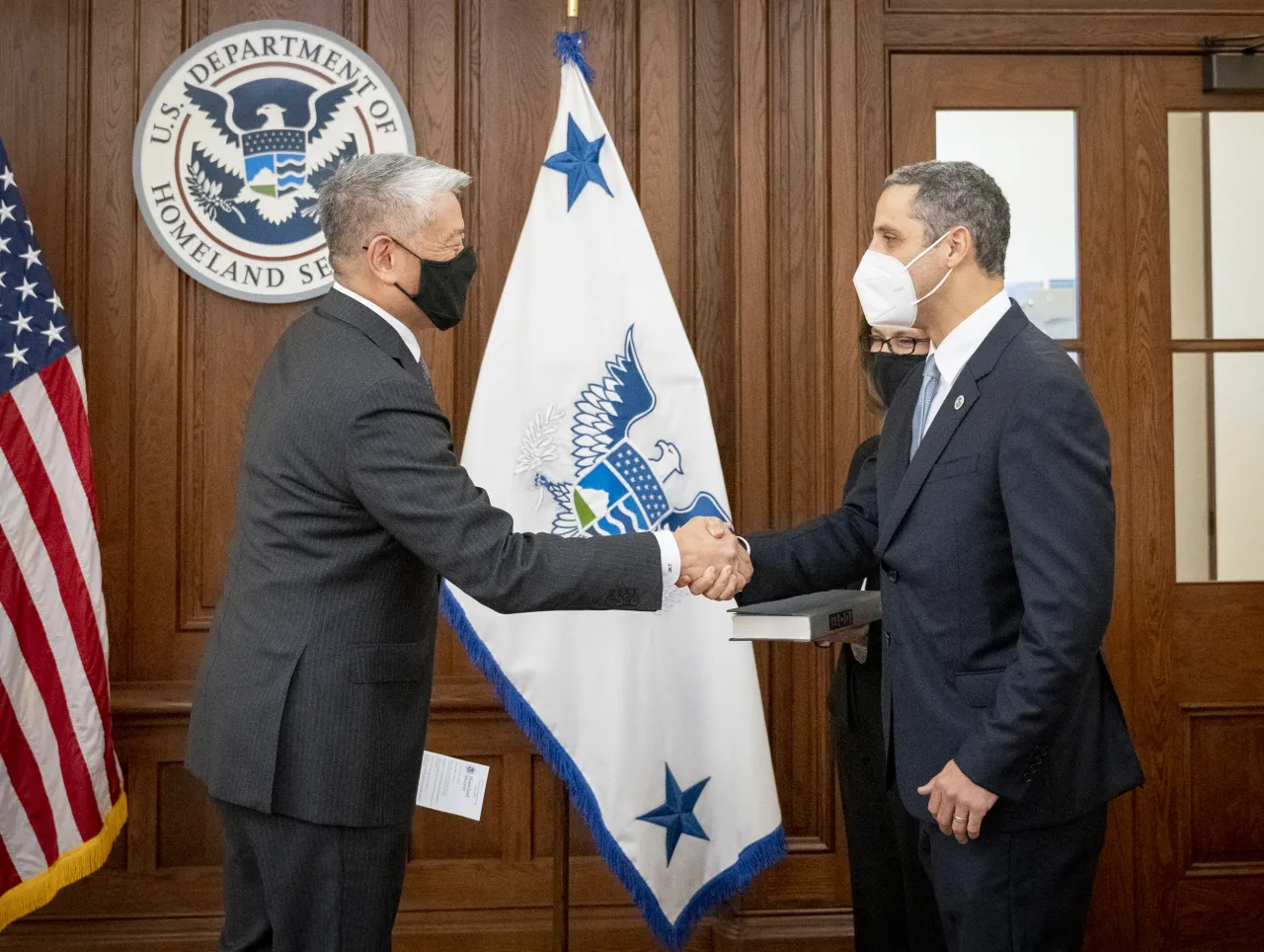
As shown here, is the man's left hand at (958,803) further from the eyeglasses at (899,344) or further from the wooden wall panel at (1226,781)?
the wooden wall panel at (1226,781)

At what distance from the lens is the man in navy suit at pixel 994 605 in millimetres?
1622

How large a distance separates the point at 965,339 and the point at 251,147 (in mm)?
1962

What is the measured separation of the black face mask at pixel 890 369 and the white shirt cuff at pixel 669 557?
0.60 m

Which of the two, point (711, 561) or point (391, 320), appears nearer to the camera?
point (391, 320)

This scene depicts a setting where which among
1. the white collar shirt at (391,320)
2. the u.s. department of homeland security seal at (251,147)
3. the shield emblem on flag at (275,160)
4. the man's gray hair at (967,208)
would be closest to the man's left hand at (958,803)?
the man's gray hair at (967,208)

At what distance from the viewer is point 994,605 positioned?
1724mm

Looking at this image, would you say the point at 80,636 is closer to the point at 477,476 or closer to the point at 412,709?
the point at 477,476

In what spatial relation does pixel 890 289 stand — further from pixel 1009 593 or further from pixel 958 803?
pixel 958 803

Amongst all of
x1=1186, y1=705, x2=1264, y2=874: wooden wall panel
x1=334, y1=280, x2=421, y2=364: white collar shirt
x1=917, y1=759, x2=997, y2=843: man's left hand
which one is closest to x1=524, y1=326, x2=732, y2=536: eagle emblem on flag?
x1=334, y1=280, x2=421, y2=364: white collar shirt

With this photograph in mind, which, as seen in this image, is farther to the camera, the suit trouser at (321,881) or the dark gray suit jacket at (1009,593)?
the suit trouser at (321,881)

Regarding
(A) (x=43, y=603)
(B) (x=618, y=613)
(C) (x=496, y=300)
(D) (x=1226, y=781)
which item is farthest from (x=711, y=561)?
(D) (x=1226, y=781)

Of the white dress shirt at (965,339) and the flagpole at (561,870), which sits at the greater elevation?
the white dress shirt at (965,339)

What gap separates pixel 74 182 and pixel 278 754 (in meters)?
1.91

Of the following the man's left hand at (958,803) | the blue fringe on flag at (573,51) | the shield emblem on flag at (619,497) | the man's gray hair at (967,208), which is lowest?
the man's left hand at (958,803)
